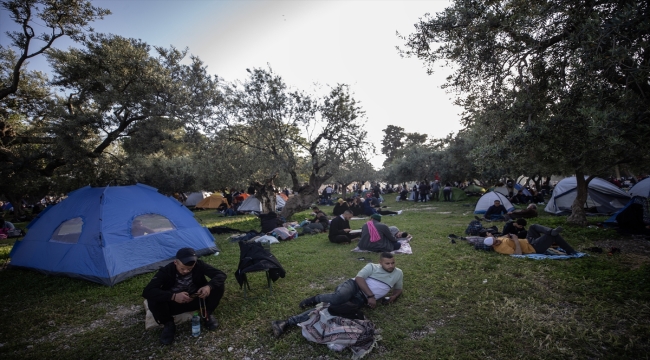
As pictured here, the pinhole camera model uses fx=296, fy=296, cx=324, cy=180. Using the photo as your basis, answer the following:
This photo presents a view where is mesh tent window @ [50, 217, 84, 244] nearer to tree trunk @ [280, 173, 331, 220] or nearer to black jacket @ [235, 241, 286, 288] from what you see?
black jacket @ [235, 241, 286, 288]

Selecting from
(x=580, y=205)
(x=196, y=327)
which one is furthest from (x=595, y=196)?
(x=196, y=327)

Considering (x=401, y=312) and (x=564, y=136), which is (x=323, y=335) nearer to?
(x=401, y=312)

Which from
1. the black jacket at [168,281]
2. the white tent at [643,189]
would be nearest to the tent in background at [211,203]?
the black jacket at [168,281]

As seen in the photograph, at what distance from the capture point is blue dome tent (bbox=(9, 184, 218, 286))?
7125 mm

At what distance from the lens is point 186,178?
3212 cm

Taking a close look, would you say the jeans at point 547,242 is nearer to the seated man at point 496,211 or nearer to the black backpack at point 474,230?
the black backpack at point 474,230

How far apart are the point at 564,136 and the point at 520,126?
76 cm

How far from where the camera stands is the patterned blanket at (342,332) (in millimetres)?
3898

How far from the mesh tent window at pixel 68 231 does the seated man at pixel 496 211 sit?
15.8 meters

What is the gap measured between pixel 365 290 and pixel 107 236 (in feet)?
21.1

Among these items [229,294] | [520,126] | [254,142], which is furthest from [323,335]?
[254,142]

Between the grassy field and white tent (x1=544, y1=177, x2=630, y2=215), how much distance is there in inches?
286

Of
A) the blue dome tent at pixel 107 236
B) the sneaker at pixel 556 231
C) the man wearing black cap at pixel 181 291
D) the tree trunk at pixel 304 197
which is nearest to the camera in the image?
the man wearing black cap at pixel 181 291

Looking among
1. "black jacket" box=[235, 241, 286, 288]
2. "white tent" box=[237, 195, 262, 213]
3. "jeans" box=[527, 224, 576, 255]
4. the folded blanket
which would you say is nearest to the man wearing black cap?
"black jacket" box=[235, 241, 286, 288]
